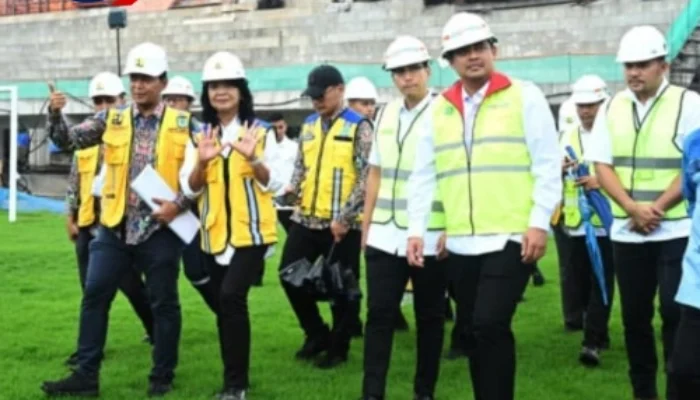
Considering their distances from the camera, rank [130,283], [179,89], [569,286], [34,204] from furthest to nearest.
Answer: [34,204] → [179,89] → [569,286] → [130,283]

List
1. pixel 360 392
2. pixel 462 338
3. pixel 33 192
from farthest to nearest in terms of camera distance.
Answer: pixel 33 192, pixel 462 338, pixel 360 392

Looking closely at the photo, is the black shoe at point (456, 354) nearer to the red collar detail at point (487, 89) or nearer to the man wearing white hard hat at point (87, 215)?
the man wearing white hard hat at point (87, 215)

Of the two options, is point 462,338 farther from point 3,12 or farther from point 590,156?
point 3,12

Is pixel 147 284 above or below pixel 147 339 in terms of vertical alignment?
above

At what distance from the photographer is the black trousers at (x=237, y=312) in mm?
7016

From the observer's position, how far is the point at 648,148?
664 cm

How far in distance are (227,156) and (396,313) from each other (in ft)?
4.38

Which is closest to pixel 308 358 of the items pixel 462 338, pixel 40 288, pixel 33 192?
pixel 462 338

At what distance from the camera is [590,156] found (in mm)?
6926

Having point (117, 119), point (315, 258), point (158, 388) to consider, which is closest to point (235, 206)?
point (117, 119)

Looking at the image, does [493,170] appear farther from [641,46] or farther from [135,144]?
[135,144]

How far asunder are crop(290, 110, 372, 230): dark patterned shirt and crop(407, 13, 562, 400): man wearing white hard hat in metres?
2.25

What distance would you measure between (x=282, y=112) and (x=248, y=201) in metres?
19.6

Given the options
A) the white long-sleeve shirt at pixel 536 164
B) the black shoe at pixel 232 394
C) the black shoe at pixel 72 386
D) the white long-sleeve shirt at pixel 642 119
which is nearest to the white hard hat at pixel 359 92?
the white long-sleeve shirt at pixel 642 119
